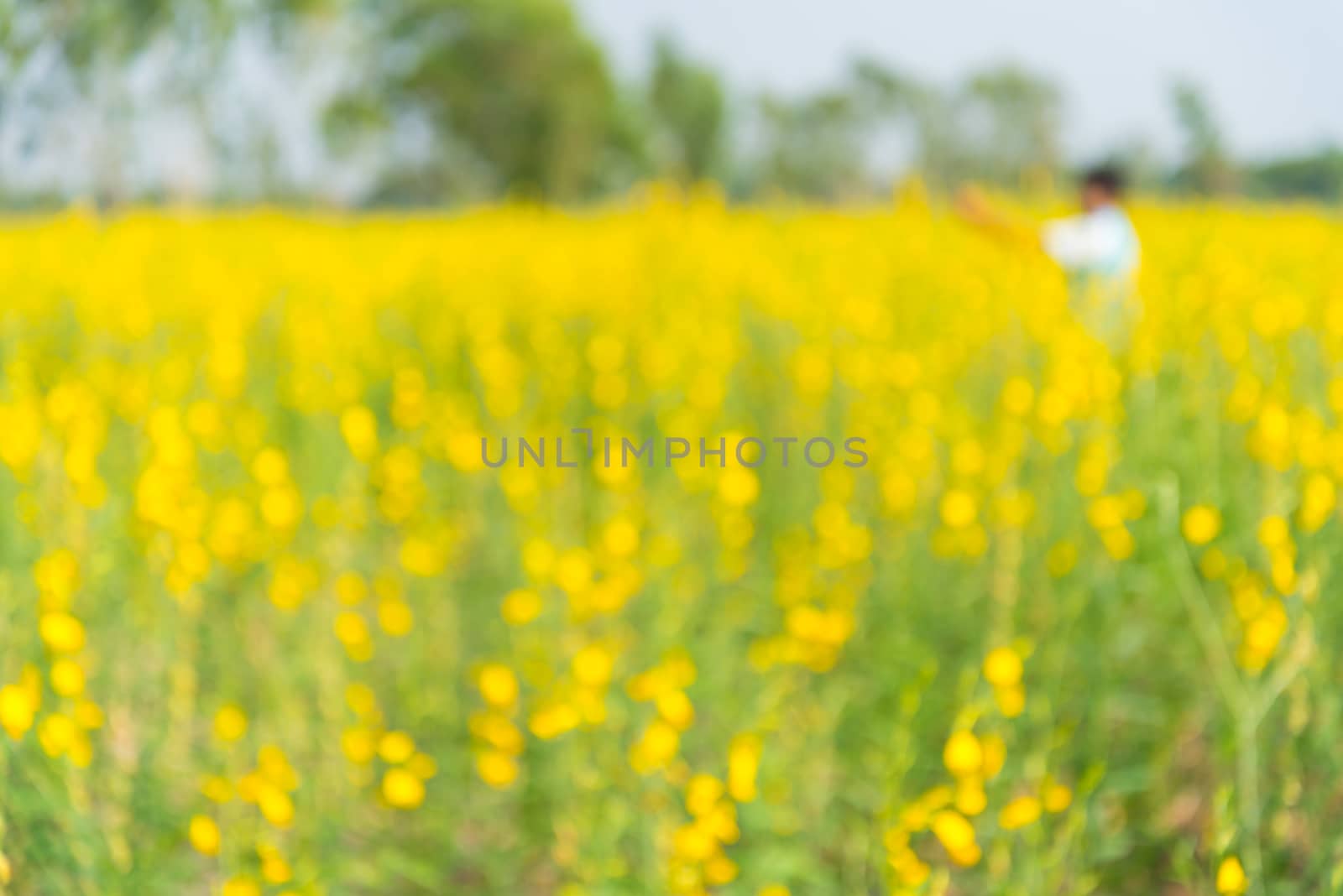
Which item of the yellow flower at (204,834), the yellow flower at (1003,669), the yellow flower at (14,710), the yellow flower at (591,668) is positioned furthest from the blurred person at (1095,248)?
the yellow flower at (14,710)

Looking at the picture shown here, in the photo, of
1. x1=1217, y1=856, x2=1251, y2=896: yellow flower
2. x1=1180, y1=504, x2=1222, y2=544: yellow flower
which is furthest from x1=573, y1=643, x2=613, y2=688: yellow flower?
x1=1180, y1=504, x2=1222, y2=544: yellow flower

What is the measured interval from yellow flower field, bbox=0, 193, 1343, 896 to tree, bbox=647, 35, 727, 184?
6367mm

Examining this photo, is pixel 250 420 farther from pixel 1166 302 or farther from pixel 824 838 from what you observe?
pixel 1166 302

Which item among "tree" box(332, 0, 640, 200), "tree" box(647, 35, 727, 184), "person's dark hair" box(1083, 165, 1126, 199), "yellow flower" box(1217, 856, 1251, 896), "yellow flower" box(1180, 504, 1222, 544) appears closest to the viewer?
"yellow flower" box(1217, 856, 1251, 896)

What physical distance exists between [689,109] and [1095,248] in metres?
14.8

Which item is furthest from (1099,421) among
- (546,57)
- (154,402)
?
(546,57)

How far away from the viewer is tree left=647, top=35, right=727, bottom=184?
12.0 metres

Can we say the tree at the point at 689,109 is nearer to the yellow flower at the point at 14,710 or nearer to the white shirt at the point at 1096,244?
the white shirt at the point at 1096,244

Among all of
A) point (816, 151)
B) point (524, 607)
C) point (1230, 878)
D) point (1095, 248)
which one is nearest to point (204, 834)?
point (524, 607)

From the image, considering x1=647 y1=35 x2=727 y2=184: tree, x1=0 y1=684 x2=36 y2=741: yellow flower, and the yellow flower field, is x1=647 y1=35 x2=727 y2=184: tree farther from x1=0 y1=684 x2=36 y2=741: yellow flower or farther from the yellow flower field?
x1=0 y1=684 x2=36 y2=741: yellow flower

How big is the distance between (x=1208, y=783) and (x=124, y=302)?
3300 mm

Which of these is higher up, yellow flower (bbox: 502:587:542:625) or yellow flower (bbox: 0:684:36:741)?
yellow flower (bbox: 0:684:36:741)

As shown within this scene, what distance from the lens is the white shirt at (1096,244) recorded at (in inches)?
128

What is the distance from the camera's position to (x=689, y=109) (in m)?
17.3
